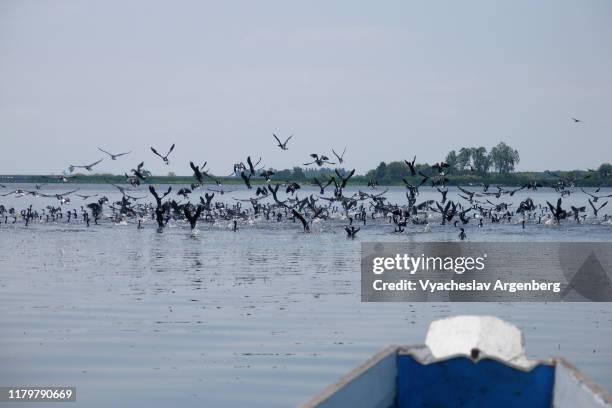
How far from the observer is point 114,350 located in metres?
17.3

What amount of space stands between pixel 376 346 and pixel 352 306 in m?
4.85

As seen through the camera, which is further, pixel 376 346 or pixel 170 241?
pixel 170 241

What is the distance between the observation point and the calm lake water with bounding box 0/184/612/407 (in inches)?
596

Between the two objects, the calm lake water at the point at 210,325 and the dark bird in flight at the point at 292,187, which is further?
the dark bird in flight at the point at 292,187

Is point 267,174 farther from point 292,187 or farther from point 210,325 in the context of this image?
point 210,325

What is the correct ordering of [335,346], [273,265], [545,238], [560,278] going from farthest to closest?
[545,238] → [273,265] → [560,278] → [335,346]

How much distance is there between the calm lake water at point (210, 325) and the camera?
1514 cm

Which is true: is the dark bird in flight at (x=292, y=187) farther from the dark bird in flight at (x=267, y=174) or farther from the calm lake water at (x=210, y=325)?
the calm lake water at (x=210, y=325)

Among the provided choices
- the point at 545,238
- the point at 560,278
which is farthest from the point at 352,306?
the point at 545,238

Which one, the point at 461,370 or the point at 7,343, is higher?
the point at 461,370

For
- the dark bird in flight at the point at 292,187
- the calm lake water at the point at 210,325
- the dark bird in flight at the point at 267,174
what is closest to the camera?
the calm lake water at the point at 210,325

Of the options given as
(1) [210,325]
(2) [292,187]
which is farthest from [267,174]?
(1) [210,325]

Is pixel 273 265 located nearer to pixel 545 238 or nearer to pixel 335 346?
pixel 335 346

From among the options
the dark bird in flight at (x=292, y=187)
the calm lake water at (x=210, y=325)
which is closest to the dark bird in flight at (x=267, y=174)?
the dark bird in flight at (x=292, y=187)
